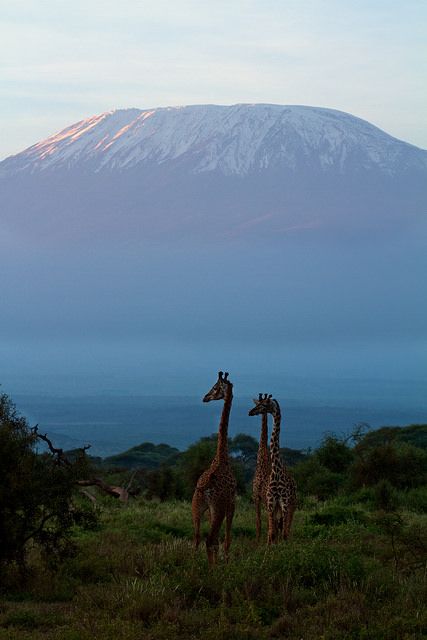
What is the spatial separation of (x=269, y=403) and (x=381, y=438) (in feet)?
83.1

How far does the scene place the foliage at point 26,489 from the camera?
1260 centimetres

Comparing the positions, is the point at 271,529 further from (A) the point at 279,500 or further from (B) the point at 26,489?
(B) the point at 26,489

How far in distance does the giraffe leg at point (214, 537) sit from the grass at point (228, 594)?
0.45 feet

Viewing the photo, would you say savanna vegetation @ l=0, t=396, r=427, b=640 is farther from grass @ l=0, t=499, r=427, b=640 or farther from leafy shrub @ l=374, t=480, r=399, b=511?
leafy shrub @ l=374, t=480, r=399, b=511

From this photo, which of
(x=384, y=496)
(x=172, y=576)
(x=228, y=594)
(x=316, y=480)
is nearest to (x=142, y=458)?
(x=316, y=480)

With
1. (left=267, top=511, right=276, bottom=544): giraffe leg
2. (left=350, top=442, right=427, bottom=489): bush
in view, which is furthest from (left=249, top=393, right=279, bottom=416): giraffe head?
(left=350, top=442, right=427, bottom=489): bush

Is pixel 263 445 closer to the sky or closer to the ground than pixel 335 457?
closer to the sky

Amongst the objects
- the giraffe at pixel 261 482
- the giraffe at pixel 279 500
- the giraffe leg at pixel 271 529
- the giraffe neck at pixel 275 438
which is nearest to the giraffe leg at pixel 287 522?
the giraffe at pixel 279 500

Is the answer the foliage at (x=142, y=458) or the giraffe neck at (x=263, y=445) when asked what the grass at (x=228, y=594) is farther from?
the foliage at (x=142, y=458)

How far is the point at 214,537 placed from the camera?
13.3 meters

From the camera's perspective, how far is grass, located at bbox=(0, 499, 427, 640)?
10.4 m

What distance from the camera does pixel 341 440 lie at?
31.8m

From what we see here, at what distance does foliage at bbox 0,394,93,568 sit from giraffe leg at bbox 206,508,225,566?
172 centimetres

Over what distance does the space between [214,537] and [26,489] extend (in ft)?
8.40
